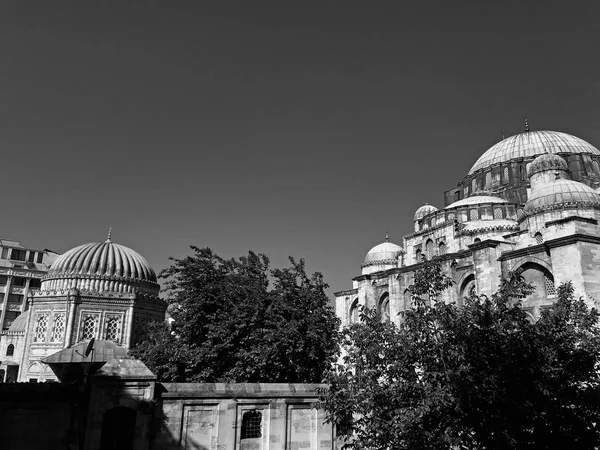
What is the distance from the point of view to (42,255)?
211ft

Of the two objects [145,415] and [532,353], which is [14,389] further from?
[532,353]

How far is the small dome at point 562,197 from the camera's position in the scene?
2752cm

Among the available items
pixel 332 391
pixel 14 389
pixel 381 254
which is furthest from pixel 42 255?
pixel 332 391

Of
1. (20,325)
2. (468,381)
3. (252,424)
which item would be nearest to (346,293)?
(20,325)

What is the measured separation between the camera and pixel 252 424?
12344 millimetres

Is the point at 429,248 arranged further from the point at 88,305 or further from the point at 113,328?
the point at 88,305

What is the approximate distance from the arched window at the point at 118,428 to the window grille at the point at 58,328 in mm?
22407

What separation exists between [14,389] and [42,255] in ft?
202

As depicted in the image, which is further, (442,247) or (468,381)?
(442,247)

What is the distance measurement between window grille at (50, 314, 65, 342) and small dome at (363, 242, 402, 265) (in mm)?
30267

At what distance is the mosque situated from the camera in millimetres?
23172

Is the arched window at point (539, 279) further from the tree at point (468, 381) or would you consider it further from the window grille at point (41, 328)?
the window grille at point (41, 328)

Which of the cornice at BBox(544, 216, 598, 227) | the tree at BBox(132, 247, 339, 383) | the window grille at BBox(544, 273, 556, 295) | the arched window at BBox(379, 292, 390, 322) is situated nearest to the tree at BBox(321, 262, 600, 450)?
the tree at BBox(132, 247, 339, 383)

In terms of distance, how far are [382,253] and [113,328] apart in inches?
1122
